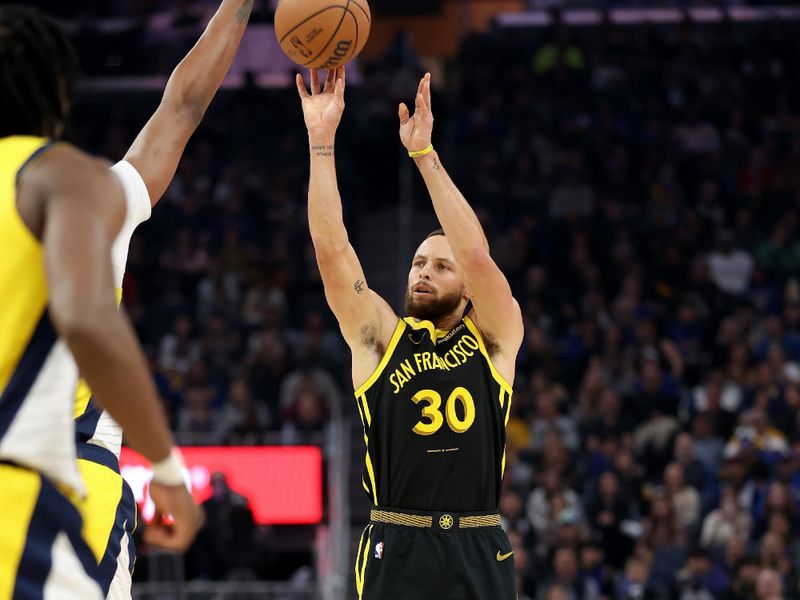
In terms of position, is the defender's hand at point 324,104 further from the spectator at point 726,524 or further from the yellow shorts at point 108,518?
the spectator at point 726,524

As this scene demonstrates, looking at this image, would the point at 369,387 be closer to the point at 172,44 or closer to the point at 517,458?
the point at 517,458

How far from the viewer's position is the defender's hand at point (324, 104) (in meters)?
5.32

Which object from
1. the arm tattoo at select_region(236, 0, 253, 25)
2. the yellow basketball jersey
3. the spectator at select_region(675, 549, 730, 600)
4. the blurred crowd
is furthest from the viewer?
the blurred crowd

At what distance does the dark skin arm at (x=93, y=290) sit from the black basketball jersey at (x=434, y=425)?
243 centimetres

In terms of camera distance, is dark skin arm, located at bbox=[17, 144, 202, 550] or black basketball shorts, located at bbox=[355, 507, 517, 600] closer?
dark skin arm, located at bbox=[17, 144, 202, 550]

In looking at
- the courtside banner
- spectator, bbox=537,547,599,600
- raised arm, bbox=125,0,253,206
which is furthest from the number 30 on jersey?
the courtside banner

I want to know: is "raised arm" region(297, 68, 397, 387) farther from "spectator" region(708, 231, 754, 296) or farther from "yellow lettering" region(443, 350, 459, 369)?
"spectator" region(708, 231, 754, 296)

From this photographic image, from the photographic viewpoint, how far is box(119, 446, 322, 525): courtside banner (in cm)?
1246

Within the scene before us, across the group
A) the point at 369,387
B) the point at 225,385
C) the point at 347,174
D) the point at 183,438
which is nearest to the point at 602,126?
the point at 347,174

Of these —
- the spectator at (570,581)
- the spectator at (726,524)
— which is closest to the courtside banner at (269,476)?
the spectator at (570,581)

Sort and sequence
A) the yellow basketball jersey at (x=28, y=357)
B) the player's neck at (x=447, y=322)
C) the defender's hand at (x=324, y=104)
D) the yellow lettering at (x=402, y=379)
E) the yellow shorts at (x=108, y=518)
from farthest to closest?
the player's neck at (x=447, y=322) < the defender's hand at (x=324, y=104) < the yellow lettering at (x=402, y=379) < the yellow shorts at (x=108, y=518) < the yellow basketball jersey at (x=28, y=357)

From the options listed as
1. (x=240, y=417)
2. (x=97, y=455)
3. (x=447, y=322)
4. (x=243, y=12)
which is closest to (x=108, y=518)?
(x=97, y=455)

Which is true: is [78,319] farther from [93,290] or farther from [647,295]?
[647,295]

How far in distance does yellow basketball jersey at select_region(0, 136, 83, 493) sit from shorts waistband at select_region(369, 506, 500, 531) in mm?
2471
